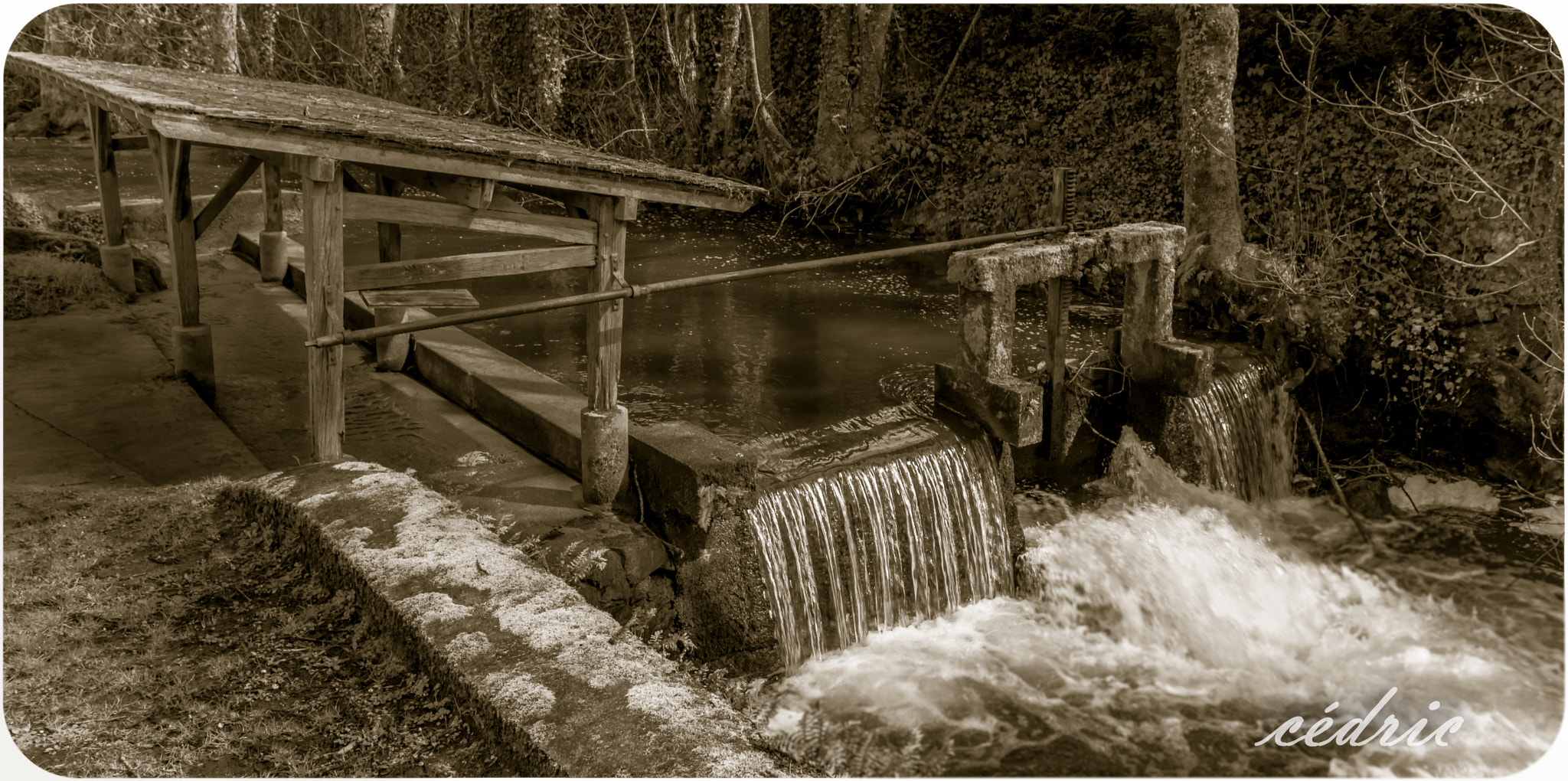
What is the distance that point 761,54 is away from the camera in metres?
16.2

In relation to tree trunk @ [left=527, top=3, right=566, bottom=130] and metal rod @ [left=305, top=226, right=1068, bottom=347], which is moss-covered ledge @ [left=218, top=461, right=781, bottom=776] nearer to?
metal rod @ [left=305, top=226, right=1068, bottom=347]

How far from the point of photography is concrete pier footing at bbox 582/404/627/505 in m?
6.37

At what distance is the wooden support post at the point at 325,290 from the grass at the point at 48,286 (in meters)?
5.57

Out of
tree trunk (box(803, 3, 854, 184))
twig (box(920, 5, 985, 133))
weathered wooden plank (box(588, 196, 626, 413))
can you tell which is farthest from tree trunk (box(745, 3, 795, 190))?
weathered wooden plank (box(588, 196, 626, 413))

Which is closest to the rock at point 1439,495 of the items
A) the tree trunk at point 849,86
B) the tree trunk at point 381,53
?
the tree trunk at point 849,86

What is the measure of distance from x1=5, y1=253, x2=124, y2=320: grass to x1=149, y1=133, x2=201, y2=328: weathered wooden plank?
102 inches

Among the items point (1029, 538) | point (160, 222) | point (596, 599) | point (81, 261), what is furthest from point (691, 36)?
point (596, 599)

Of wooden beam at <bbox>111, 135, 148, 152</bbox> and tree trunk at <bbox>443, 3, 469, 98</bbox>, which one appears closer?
wooden beam at <bbox>111, 135, 148, 152</bbox>

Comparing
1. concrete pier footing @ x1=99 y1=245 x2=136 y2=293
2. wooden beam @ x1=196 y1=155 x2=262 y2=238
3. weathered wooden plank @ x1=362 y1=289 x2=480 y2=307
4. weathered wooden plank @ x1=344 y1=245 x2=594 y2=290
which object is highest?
wooden beam @ x1=196 y1=155 x2=262 y2=238

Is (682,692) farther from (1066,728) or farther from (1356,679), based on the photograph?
(1356,679)

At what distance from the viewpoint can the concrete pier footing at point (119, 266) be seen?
10680mm

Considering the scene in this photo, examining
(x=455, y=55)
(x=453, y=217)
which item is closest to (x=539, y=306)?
(x=453, y=217)

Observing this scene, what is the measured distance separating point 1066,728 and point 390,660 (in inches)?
133

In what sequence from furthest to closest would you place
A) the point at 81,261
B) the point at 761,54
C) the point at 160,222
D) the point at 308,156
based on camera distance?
the point at 761,54 < the point at 160,222 < the point at 81,261 < the point at 308,156
